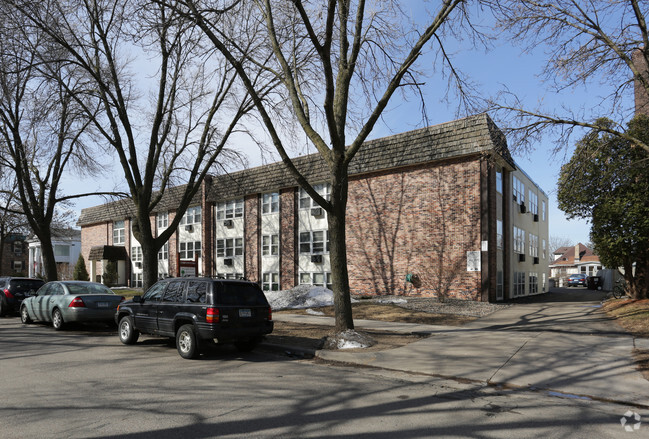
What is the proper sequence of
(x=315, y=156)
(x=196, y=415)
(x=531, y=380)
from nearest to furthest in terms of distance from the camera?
(x=196, y=415), (x=531, y=380), (x=315, y=156)

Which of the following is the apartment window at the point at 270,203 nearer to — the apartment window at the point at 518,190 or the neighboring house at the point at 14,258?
the apartment window at the point at 518,190

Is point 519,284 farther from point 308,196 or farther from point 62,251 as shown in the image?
point 62,251

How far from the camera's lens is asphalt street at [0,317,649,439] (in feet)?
16.1

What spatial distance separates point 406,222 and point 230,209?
47.5ft

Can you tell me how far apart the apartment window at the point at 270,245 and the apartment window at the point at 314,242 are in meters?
2.20

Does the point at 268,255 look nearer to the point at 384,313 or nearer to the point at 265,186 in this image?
the point at 265,186

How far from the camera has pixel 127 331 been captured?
1064 cm

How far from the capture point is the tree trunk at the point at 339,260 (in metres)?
Answer: 10.1

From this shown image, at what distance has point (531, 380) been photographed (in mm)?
7039

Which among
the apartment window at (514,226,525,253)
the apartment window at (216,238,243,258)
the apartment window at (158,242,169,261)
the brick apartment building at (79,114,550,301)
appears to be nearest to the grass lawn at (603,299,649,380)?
→ the brick apartment building at (79,114,550,301)

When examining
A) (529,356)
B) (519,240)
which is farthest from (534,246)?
(529,356)

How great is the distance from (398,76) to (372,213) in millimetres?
13252

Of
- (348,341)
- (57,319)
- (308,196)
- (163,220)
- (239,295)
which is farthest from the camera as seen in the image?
(163,220)

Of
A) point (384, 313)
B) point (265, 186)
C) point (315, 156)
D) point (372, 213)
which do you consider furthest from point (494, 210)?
point (265, 186)
